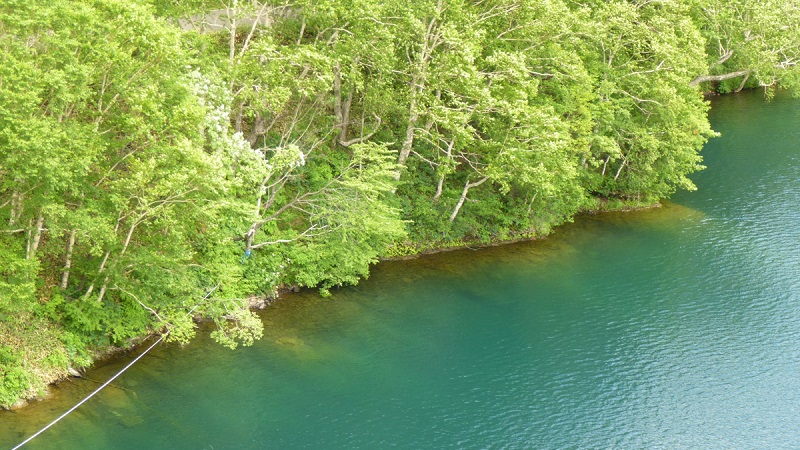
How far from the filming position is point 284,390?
2667 centimetres

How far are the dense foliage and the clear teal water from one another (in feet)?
4.65

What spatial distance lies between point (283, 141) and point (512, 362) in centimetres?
1260

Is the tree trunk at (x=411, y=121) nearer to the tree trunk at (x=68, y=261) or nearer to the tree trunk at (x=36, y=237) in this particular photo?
the tree trunk at (x=68, y=261)

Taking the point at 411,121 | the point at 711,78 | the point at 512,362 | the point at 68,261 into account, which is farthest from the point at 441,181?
the point at 711,78

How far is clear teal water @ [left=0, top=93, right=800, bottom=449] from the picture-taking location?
2486cm

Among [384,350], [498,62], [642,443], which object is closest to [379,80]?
[498,62]

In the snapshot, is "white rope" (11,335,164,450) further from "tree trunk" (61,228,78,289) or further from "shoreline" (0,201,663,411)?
"tree trunk" (61,228,78,289)

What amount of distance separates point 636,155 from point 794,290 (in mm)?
10377

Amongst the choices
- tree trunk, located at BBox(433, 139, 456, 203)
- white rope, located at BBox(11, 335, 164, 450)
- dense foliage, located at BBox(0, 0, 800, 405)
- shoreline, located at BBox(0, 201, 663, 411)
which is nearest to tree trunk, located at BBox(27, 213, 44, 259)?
dense foliage, located at BBox(0, 0, 800, 405)

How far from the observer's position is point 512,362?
1158 inches

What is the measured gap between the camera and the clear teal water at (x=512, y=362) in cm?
2486

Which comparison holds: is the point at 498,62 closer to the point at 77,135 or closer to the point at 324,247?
the point at 324,247

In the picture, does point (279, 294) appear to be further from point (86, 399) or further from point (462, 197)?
point (462, 197)

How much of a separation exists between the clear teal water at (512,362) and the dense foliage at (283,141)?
1.42m
